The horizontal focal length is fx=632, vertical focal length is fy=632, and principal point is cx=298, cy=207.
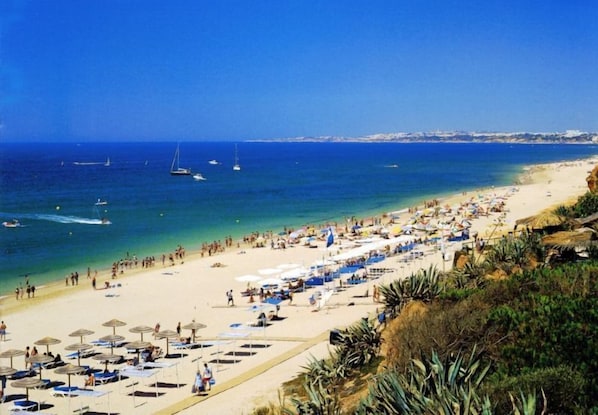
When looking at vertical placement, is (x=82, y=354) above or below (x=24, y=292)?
above

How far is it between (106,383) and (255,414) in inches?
255

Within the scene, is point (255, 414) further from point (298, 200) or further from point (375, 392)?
point (298, 200)

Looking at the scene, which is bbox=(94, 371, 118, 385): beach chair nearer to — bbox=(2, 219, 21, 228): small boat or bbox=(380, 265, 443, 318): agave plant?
bbox=(380, 265, 443, 318): agave plant

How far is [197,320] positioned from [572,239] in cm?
1251

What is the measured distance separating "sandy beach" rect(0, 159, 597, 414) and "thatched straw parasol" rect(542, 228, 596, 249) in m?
5.78

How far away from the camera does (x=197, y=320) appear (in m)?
22.1

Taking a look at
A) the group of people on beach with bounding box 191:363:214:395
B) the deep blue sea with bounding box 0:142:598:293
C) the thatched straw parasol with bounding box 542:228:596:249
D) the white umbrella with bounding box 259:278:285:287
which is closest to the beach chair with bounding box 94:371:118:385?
the group of people on beach with bounding box 191:363:214:395

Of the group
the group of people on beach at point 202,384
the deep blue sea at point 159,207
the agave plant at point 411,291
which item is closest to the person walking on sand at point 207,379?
the group of people on beach at point 202,384

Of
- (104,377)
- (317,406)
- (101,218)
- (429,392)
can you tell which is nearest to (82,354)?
(104,377)

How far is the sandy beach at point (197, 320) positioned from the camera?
14383 millimetres

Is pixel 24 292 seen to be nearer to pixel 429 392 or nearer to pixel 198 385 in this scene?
pixel 198 385

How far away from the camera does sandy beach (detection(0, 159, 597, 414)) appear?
1438cm

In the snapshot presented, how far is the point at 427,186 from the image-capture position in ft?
275

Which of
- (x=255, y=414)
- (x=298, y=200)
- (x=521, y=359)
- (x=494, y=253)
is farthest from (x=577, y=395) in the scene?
(x=298, y=200)
